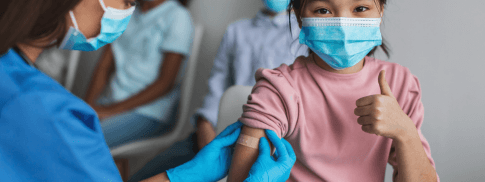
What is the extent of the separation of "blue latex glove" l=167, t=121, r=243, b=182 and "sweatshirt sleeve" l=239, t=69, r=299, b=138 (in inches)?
2.9

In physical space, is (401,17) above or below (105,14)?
below

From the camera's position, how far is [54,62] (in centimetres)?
208

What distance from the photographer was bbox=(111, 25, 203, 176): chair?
136 centimetres

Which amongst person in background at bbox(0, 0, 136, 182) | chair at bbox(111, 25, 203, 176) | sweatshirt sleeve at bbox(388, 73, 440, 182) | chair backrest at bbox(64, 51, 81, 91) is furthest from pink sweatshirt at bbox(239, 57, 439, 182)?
chair backrest at bbox(64, 51, 81, 91)

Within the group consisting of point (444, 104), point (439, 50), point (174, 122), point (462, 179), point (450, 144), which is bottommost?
point (174, 122)

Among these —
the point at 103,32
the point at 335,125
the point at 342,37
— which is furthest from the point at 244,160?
the point at 103,32

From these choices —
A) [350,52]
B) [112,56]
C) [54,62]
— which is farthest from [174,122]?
[350,52]

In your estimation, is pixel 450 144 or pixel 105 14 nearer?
pixel 105 14

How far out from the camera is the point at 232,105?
97 cm

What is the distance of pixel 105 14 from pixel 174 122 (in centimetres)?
109

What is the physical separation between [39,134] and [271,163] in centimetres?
47

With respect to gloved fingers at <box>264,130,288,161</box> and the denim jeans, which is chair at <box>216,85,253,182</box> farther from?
the denim jeans

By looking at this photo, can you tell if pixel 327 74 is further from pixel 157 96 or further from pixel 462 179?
pixel 157 96

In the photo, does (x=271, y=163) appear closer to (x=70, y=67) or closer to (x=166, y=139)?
(x=166, y=139)
